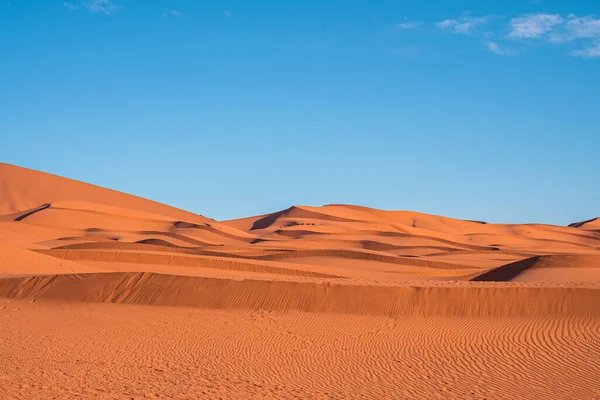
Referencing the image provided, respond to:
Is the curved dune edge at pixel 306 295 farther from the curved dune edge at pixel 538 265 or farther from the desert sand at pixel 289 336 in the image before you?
the curved dune edge at pixel 538 265

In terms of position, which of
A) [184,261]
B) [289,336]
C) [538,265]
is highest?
[538,265]

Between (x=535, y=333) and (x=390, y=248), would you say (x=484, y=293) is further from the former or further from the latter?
(x=390, y=248)

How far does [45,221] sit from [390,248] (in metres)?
32.8

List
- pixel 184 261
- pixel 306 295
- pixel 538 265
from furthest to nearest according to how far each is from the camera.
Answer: pixel 184 261, pixel 538 265, pixel 306 295

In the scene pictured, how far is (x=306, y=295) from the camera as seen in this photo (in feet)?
58.1

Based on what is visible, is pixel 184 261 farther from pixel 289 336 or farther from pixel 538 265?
pixel 289 336

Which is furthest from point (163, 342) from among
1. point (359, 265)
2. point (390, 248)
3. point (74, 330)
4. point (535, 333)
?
point (390, 248)

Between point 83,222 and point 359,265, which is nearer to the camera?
point 359,265

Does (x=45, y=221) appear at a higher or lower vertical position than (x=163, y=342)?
higher

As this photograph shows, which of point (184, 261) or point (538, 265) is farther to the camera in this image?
point (184, 261)

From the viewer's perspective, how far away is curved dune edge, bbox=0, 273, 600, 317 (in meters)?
16.5

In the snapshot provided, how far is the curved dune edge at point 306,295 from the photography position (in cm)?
1655

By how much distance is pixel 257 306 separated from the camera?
17625mm

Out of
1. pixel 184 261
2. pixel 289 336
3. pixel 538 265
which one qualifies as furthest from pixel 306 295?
pixel 538 265
